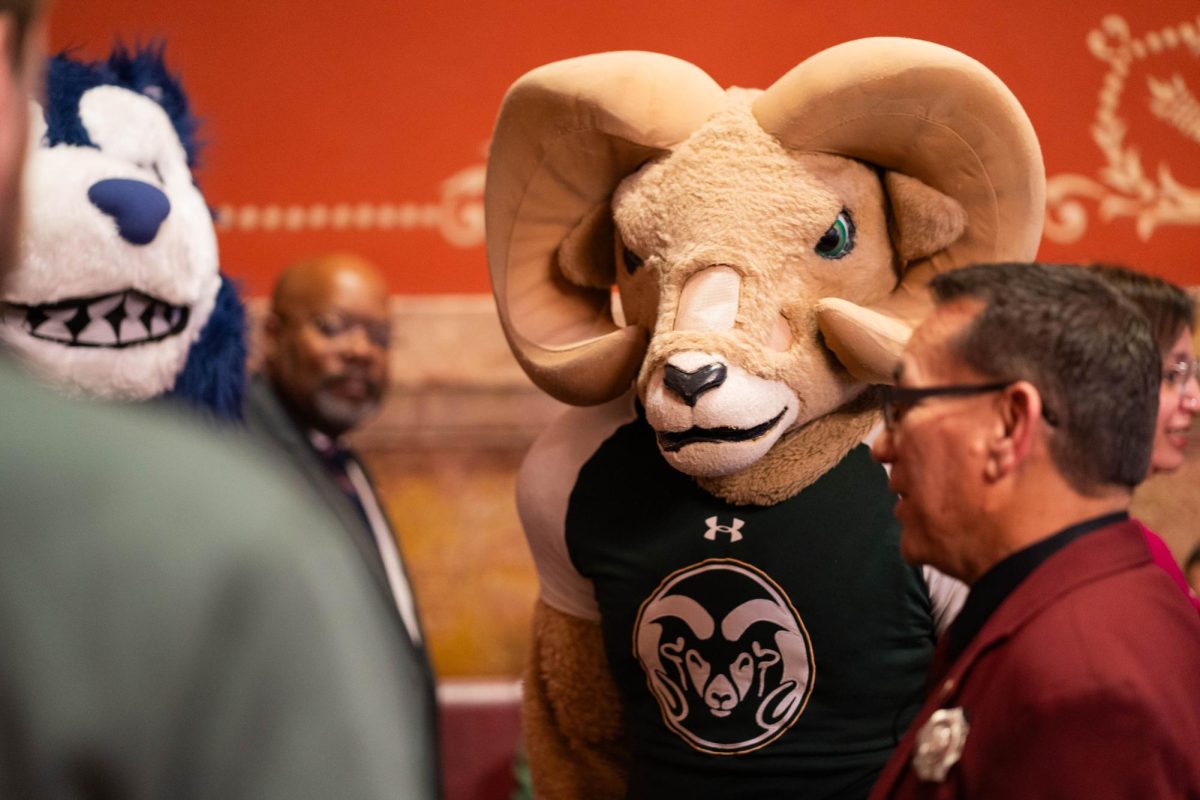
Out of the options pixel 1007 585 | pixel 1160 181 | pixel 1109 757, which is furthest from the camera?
pixel 1160 181

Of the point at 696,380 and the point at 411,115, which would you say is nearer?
the point at 696,380

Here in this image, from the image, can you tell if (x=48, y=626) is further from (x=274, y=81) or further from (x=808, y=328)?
(x=274, y=81)

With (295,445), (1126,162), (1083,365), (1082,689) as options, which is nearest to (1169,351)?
(1083,365)

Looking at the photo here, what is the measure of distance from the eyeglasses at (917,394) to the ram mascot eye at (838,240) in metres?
0.24

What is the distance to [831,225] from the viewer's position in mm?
1222

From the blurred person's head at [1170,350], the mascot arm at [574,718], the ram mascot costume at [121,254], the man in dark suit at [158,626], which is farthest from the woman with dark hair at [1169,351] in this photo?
the man in dark suit at [158,626]

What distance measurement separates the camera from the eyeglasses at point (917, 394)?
2.97ft

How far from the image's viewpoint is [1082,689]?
2.55 ft

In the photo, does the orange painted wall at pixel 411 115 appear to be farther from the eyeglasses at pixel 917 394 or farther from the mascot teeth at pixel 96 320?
the eyeglasses at pixel 917 394

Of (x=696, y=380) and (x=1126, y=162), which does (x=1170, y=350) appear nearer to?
(x=696, y=380)

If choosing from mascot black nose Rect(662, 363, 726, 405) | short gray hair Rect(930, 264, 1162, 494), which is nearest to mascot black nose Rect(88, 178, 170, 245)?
mascot black nose Rect(662, 363, 726, 405)

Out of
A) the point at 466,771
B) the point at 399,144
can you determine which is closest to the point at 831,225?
the point at 399,144

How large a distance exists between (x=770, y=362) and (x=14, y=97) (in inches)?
35.6

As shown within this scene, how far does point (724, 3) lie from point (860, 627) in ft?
4.14
